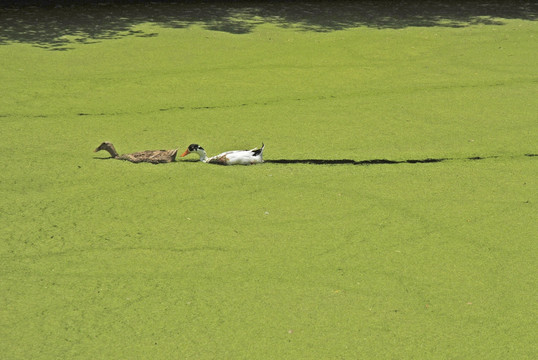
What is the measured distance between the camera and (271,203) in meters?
2.93

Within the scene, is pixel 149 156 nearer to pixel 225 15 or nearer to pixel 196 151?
pixel 196 151

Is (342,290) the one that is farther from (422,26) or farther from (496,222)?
(422,26)

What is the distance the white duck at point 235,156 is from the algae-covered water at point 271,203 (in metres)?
0.04

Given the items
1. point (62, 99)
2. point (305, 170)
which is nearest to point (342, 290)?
point (305, 170)

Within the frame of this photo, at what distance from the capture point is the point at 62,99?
4223mm

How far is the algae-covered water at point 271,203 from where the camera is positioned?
210cm

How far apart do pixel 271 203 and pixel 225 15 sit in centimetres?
421

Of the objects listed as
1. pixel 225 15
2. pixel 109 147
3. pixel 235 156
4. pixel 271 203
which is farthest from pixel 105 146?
pixel 225 15

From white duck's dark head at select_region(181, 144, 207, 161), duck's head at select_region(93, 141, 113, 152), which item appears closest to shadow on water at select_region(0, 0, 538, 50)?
duck's head at select_region(93, 141, 113, 152)

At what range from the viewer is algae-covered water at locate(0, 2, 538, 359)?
210 cm

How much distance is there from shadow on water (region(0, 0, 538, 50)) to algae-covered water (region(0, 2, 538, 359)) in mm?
475

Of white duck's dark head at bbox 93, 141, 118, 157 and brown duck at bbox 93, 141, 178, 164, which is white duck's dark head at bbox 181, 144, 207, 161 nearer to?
brown duck at bbox 93, 141, 178, 164

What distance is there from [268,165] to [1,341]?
1547mm

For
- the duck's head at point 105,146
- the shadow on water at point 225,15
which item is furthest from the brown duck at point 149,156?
the shadow on water at point 225,15
